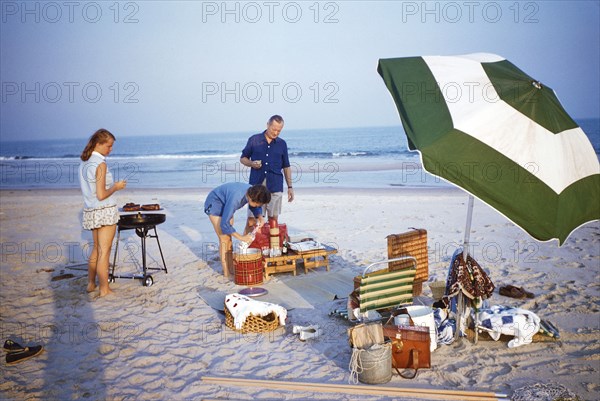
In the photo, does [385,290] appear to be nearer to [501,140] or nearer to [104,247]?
[501,140]

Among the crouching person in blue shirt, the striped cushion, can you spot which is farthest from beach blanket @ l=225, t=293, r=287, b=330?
the crouching person in blue shirt

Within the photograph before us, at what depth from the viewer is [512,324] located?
4645 mm

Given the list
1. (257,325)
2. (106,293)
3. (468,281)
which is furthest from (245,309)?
(468,281)

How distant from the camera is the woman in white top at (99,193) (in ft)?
17.9

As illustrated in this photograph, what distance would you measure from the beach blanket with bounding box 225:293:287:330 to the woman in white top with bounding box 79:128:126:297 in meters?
1.87

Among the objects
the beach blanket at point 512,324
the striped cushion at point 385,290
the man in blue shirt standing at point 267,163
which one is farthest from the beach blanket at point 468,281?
the man in blue shirt standing at point 267,163

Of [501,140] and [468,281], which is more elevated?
[501,140]

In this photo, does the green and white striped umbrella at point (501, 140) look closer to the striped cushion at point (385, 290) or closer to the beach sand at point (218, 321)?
the beach sand at point (218, 321)

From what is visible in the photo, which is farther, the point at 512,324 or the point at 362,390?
the point at 512,324

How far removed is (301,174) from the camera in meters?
22.3

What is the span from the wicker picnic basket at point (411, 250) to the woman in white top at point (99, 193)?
343cm

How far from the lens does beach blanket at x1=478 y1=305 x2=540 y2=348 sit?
4.62 m

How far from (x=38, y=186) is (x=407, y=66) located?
20.2 meters

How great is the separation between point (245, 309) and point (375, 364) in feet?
5.65
